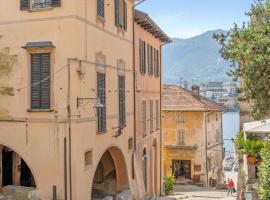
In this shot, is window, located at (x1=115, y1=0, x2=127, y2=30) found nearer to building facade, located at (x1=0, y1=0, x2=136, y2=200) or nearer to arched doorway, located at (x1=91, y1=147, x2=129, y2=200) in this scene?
building facade, located at (x1=0, y1=0, x2=136, y2=200)

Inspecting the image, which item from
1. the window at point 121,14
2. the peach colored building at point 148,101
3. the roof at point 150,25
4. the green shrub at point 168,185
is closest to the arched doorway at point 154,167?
the peach colored building at point 148,101

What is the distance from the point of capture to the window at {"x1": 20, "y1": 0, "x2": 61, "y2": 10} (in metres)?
14.9

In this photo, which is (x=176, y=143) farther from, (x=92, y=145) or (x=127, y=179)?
(x=92, y=145)

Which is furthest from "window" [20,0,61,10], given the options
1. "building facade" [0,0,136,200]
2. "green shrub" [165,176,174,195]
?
"green shrub" [165,176,174,195]

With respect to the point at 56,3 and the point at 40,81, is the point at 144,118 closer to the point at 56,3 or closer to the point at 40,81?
the point at 40,81

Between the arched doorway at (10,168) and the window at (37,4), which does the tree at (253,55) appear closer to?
the window at (37,4)

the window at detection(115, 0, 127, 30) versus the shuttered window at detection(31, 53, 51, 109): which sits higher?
the window at detection(115, 0, 127, 30)

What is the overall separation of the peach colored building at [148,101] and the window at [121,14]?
2.20 m

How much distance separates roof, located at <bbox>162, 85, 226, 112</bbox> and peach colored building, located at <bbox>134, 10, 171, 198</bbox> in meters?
12.4

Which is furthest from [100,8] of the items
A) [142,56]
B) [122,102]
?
[142,56]

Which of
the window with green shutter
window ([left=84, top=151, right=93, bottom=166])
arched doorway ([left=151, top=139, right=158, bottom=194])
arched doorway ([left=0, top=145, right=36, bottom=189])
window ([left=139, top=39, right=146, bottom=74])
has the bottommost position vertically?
arched doorway ([left=151, top=139, right=158, bottom=194])

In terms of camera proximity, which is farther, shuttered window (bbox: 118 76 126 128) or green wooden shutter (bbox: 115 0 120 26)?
shuttered window (bbox: 118 76 126 128)

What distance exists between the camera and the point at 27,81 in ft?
49.6

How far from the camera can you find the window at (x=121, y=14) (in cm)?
1959
